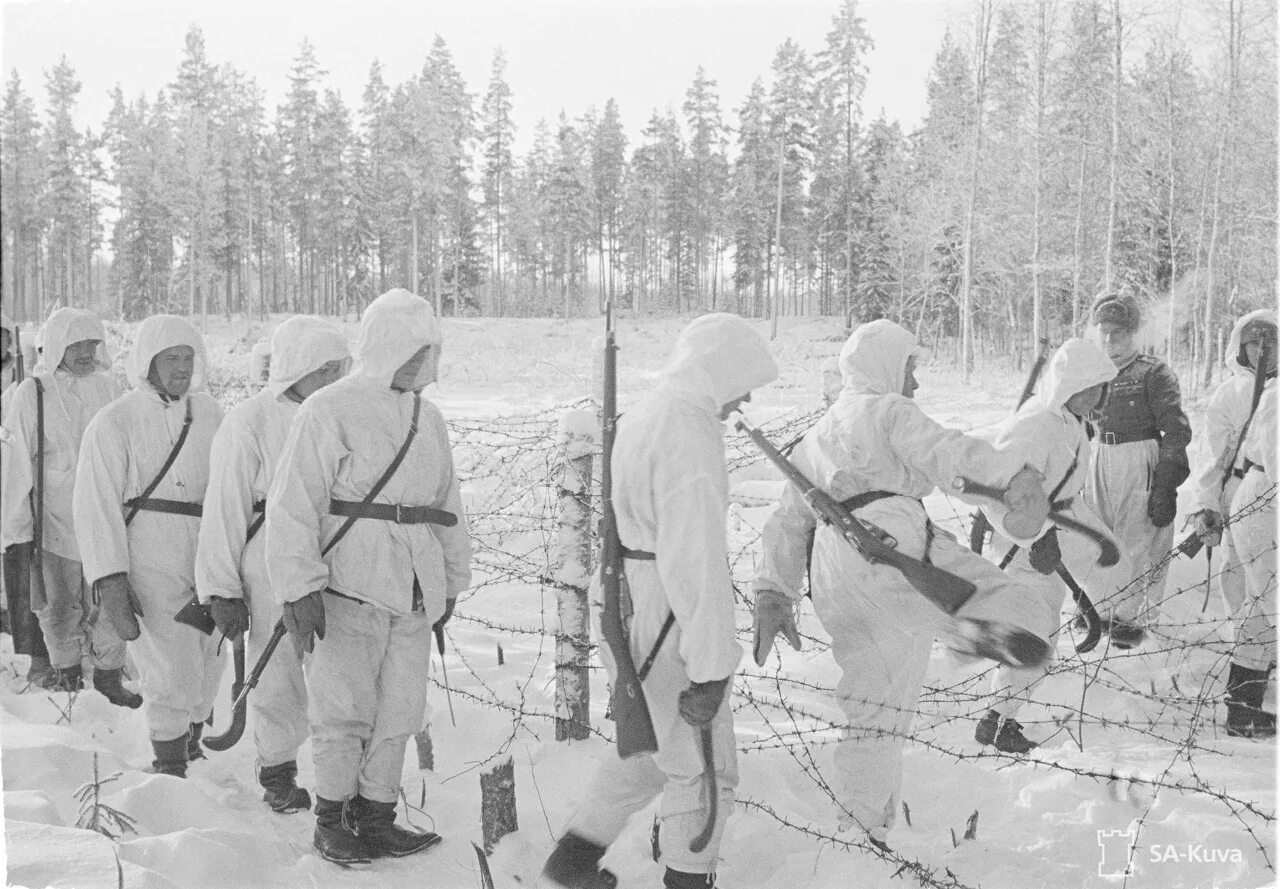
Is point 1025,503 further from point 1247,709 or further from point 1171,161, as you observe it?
point 1171,161

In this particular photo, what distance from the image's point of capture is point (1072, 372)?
433cm

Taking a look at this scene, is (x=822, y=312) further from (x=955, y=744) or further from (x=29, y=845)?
(x=29, y=845)

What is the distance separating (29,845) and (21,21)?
9.61 feet

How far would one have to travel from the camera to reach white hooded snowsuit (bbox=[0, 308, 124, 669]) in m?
5.12

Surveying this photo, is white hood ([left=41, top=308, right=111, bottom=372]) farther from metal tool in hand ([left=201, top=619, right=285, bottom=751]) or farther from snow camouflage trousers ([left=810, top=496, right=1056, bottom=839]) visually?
snow camouflage trousers ([left=810, top=496, right=1056, bottom=839])

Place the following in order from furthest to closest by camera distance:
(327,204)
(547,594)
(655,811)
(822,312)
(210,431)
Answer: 1. (327,204)
2. (822,312)
3. (547,594)
4. (210,431)
5. (655,811)

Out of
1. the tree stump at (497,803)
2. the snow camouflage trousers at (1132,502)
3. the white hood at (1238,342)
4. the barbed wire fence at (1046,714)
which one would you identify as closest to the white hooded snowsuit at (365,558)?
the tree stump at (497,803)

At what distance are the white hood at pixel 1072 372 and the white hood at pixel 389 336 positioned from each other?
2776 mm

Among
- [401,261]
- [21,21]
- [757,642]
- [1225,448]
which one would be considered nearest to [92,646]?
[21,21]

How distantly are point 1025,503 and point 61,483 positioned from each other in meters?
5.12

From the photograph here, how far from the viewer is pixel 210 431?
445 centimetres

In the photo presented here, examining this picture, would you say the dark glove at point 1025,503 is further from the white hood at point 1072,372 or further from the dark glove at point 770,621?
the dark glove at point 770,621

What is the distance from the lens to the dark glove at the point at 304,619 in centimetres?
328

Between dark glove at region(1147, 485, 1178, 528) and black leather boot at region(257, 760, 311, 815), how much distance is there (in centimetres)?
479
